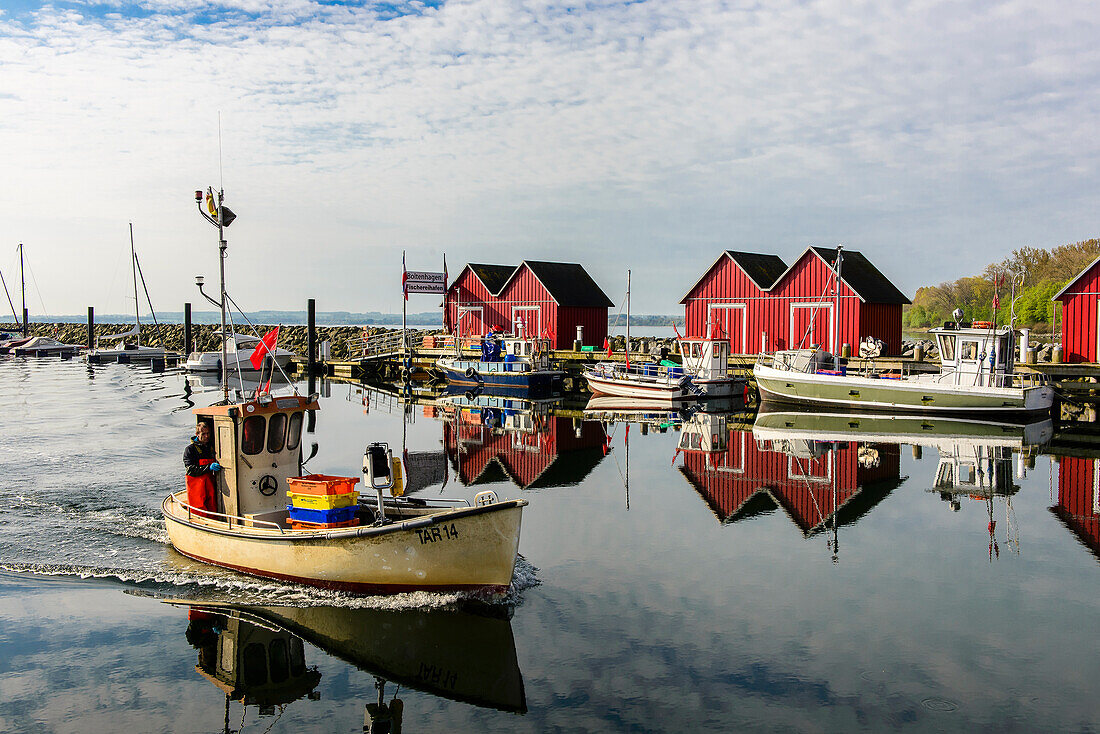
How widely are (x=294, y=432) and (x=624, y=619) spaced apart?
234 inches

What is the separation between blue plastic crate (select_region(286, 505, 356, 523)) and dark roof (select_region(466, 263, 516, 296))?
146 ft

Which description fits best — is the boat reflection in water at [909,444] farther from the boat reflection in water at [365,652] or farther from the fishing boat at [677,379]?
the boat reflection in water at [365,652]

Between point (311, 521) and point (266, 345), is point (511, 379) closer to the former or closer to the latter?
point (266, 345)

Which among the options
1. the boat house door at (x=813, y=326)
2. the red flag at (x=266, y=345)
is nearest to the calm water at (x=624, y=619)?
the red flag at (x=266, y=345)

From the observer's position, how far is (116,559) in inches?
539

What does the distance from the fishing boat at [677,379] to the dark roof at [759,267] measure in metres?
6.41

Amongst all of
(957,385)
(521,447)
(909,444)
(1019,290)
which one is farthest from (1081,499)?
(1019,290)

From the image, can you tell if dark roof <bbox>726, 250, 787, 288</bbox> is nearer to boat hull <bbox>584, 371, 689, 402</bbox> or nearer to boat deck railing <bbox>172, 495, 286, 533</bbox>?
boat hull <bbox>584, 371, 689, 402</bbox>

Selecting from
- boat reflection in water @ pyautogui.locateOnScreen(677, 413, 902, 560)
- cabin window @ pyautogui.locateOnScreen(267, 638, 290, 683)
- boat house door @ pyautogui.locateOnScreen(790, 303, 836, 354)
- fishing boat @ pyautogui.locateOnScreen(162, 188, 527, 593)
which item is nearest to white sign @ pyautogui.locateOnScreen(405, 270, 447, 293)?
boat house door @ pyautogui.locateOnScreen(790, 303, 836, 354)

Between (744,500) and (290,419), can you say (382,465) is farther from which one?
(744,500)

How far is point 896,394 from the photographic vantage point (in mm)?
33625

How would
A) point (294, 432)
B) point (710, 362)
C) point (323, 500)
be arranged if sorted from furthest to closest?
1. point (710, 362)
2. point (294, 432)
3. point (323, 500)

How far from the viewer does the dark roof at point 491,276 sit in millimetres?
56922

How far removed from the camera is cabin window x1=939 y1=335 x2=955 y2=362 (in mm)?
33019
